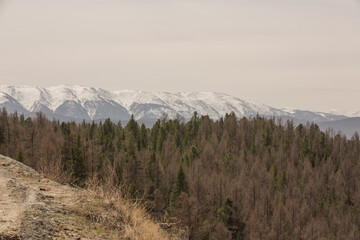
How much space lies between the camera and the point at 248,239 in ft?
238

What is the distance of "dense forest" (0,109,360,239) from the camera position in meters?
61.2

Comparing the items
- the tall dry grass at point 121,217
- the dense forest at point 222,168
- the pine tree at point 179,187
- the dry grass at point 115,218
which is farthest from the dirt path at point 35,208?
the pine tree at point 179,187

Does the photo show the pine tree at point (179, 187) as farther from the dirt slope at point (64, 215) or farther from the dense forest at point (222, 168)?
the dirt slope at point (64, 215)

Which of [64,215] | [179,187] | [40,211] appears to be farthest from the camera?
[179,187]

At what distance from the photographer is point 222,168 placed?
125000 millimetres

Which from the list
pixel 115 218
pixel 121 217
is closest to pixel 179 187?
pixel 121 217

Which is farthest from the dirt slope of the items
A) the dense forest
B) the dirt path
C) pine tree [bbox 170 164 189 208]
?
pine tree [bbox 170 164 189 208]

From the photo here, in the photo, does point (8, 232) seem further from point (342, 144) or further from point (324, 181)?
point (342, 144)

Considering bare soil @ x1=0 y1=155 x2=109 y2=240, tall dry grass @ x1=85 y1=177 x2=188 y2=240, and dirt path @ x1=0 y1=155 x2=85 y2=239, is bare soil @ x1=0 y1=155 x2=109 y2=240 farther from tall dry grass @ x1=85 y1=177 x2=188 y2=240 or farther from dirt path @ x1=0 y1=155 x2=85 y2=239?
tall dry grass @ x1=85 y1=177 x2=188 y2=240

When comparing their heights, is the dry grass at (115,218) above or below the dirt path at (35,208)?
below

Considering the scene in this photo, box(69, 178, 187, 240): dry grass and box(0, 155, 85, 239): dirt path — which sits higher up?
box(0, 155, 85, 239): dirt path

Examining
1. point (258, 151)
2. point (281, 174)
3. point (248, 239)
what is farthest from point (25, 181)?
point (258, 151)

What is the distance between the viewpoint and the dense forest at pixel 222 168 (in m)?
61.2

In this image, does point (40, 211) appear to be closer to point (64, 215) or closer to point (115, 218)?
point (64, 215)
